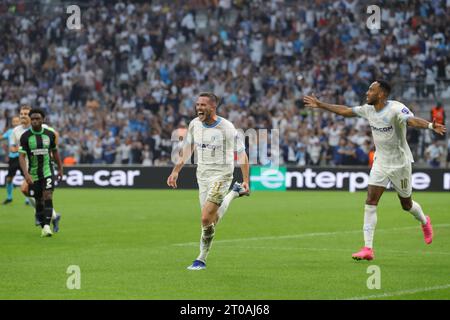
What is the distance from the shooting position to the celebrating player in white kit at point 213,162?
12.4m

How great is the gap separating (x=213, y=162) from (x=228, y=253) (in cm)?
216

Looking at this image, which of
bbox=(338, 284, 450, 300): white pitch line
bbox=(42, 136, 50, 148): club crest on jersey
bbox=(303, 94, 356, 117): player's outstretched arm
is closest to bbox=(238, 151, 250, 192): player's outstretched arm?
bbox=(303, 94, 356, 117): player's outstretched arm

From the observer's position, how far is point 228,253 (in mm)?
14258

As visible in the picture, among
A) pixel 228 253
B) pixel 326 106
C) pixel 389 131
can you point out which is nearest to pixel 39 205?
pixel 228 253

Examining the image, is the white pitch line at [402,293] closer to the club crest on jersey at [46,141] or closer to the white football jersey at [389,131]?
the white football jersey at [389,131]

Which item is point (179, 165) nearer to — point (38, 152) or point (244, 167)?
point (244, 167)

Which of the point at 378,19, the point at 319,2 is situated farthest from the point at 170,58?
the point at 378,19

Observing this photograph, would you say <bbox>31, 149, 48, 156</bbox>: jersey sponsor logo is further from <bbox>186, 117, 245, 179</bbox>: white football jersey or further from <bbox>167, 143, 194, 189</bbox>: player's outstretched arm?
<bbox>186, 117, 245, 179</bbox>: white football jersey

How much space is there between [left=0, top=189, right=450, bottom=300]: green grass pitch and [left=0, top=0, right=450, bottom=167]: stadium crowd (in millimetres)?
9931

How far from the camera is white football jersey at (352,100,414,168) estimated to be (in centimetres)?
1340

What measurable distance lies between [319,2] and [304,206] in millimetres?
15974

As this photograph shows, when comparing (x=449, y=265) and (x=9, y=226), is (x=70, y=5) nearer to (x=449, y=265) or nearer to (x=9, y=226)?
(x=9, y=226)

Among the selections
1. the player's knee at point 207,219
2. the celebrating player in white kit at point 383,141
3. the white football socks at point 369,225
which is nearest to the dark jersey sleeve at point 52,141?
the celebrating player in white kit at point 383,141

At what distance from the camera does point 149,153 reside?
1380 inches
